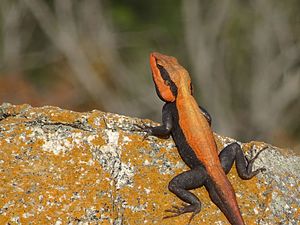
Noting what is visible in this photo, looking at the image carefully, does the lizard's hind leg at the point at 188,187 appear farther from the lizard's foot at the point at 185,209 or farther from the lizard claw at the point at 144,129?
the lizard claw at the point at 144,129

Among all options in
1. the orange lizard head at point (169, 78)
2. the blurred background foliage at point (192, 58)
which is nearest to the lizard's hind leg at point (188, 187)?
the orange lizard head at point (169, 78)

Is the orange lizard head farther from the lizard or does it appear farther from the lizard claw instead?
the lizard claw

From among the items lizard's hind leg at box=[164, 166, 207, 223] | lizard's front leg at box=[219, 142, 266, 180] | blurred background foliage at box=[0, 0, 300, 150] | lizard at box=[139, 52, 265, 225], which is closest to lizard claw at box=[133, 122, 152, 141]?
→ lizard at box=[139, 52, 265, 225]

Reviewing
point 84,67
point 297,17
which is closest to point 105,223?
point 84,67

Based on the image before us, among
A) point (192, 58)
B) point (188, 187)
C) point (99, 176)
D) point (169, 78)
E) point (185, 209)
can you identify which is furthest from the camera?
→ point (192, 58)

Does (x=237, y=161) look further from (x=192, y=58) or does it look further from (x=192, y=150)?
(x=192, y=58)

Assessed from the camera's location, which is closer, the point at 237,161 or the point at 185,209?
the point at 185,209

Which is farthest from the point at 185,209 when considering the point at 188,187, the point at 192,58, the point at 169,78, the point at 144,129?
the point at 192,58
